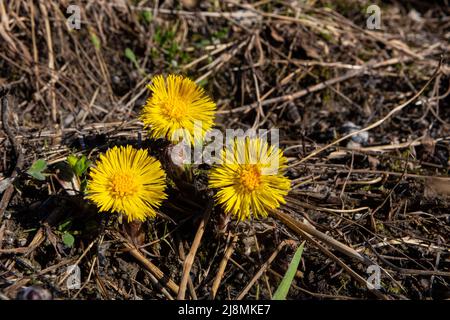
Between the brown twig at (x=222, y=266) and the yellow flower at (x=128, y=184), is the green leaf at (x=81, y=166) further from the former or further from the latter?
the brown twig at (x=222, y=266)

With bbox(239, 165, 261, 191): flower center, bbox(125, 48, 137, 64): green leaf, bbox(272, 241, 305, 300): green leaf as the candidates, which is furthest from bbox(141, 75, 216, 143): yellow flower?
bbox(125, 48, 137, 64): green leaf

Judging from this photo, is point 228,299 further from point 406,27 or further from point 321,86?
point 406,27

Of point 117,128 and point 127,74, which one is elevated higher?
point 127,74

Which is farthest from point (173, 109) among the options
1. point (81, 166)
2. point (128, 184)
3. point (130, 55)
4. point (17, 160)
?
point (130, 55)
